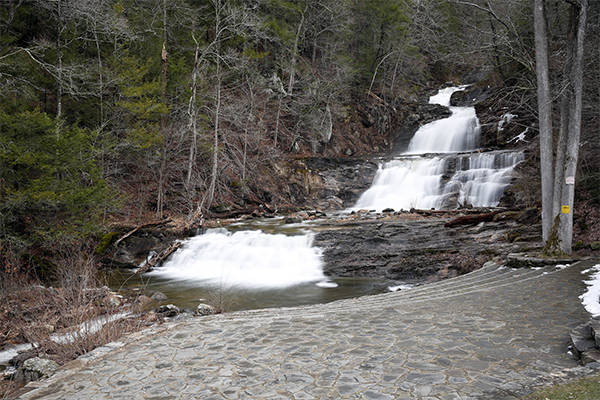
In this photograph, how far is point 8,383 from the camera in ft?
16.6

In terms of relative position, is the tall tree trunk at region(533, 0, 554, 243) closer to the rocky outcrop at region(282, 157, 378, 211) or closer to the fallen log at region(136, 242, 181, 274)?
the fallen log at region(136, 242, 181, 274)

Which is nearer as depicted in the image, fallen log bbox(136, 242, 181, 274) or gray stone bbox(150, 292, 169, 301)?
gray stone bbox(150, 292, 169, 301)

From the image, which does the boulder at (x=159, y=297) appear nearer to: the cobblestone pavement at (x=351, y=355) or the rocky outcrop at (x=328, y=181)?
the cobblestone pavement at (x=351, y=355)

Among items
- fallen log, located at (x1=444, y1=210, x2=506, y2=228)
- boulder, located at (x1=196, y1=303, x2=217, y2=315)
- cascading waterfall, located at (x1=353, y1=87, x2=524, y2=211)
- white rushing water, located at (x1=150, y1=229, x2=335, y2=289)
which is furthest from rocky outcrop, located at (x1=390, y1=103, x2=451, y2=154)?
boulder, located at (x1=196, y1=303, x2=217, y2=315)

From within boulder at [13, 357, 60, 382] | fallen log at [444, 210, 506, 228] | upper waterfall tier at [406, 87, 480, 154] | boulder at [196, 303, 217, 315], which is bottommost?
boulder at [196, 303, 217, 315]

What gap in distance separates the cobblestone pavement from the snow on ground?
12 centimetres

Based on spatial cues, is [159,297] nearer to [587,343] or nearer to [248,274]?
[248,274]

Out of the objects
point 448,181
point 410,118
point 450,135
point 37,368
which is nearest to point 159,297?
point 37,368

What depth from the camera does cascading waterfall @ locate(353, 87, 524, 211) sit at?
773 inches

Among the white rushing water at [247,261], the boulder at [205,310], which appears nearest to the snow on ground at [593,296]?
the white rushing water at [247,261]

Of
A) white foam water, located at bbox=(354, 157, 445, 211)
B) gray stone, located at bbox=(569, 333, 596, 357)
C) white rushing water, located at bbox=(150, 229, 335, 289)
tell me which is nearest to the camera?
gray stone, located at bbox=(569, 333, 596, 357)

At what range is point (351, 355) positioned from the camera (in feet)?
13.9

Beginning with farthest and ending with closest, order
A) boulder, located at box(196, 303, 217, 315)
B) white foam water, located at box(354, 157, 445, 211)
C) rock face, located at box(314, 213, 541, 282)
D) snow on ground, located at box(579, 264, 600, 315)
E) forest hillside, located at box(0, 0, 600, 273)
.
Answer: white foam water, located at box(354, 157, 445, 211)
rock face, located at box(314, 213, 541, 282)
forest hillside, located at box(0, 0, 600, 273)
boulder, located at box(196, 303, 217, 315)
snow on ground, located at box(579, 264, 600, 315)

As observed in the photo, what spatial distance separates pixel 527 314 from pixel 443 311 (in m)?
1.11
